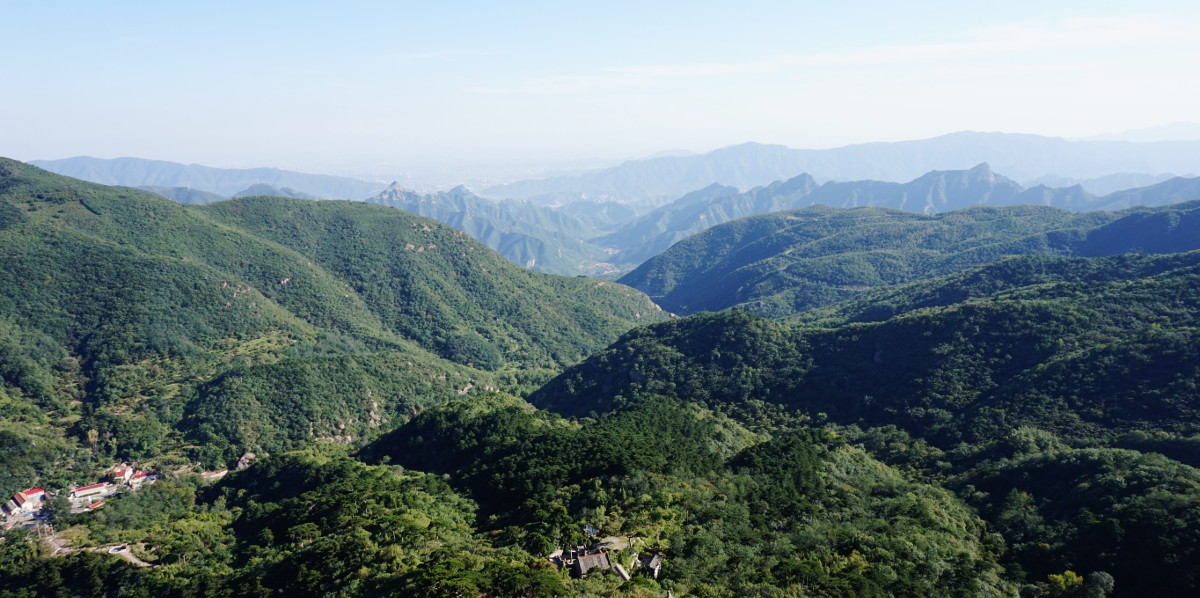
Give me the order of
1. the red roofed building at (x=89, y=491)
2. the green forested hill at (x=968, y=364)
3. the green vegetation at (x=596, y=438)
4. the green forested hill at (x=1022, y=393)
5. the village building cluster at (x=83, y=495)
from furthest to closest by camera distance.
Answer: the red roofed building at (x=89, y=491) → the green forested hill at (x=968, y=364) → the village building cluster at (x=83, y=495) → the green forested hill at (x=1022, y=393) → the green vegetation at (x=596, y=438)

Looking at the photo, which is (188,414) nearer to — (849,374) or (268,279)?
(268,279)

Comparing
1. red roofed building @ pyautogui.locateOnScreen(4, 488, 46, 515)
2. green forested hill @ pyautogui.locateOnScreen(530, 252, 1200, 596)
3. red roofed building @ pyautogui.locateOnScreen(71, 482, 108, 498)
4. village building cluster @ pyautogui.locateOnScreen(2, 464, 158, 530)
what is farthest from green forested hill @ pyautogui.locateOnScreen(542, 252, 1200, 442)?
red roofed building @ pyautogui.locateOnScreen(4, 488, 46, 515)

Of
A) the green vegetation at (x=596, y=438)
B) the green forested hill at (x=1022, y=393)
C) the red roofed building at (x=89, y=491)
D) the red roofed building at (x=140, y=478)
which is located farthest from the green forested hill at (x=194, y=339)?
the green forested hill at (x=1022, y=393)

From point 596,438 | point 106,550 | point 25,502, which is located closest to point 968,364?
point 596,438

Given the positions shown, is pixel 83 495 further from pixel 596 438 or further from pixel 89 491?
pixel 596 438

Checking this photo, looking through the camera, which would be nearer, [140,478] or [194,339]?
[140,478]

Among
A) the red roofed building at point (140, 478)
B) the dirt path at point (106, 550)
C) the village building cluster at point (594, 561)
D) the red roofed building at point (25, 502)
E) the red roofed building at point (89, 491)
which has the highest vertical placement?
the village building cluster at point (594, 561)

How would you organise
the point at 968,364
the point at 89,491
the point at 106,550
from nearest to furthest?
the point at 106,550
the point at 89,491
the point at 968,364

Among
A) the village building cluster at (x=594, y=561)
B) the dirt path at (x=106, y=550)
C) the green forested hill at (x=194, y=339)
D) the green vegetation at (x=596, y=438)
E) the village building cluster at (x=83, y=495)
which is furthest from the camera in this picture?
the green forested hill at (x=194, y=339)

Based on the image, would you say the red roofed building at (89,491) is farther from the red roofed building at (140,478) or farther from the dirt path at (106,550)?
the dirt path at (106,550)

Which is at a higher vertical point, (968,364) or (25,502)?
(968,364)

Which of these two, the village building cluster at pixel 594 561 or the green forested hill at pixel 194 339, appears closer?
the village building cluster at pixel 594 561
